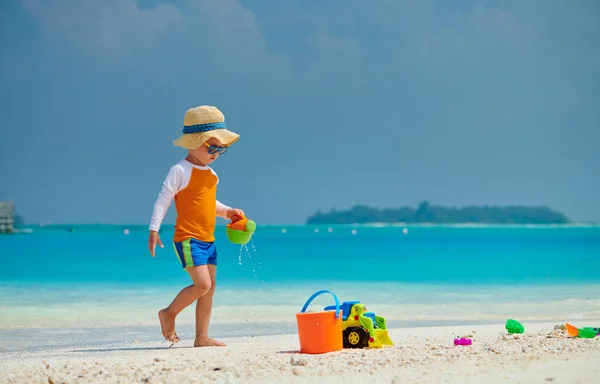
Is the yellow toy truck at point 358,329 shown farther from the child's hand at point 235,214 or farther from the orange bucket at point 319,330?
the child's hand at point 235,214

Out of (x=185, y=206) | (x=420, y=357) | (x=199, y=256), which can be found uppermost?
(x=185, y=206)

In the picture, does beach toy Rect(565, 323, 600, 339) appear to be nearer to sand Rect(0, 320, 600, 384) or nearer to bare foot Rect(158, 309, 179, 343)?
sand Rect(0, 320, 600, 384)

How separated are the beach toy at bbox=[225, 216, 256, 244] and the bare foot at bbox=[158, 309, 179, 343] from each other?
69 centimetres

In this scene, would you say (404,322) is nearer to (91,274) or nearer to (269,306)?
(269,306)

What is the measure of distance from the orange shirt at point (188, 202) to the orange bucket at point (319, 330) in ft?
3.18

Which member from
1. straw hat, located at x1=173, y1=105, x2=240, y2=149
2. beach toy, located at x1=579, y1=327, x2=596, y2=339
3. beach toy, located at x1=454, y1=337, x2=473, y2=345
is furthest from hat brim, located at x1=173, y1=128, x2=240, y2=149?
beach toy, located at x1=579, y1=327, x2=596, y2=339

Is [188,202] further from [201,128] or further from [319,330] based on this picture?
[319,330]

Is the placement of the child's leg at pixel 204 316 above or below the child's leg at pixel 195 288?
below

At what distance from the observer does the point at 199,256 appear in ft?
16.7

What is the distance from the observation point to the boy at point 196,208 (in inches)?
200

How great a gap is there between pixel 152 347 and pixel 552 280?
32.2 ft

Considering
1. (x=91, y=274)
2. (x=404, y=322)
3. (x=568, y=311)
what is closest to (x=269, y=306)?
(x=404, y=322)

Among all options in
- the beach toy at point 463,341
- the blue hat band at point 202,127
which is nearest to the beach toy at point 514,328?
the beach toy at point 463,341

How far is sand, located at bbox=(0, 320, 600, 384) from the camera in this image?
3.88m
